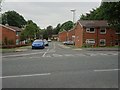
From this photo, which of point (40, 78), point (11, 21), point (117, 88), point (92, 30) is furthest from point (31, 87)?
point (11, 21)

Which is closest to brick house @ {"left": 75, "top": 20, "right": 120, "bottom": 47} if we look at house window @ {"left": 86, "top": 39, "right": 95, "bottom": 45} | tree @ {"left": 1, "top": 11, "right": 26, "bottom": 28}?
house window @ {"left": 86, "top": 39, "right": 95, "bottom": 45}

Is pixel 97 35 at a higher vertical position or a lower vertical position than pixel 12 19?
lower

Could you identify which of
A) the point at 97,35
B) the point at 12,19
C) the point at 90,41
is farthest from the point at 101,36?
the point at 12,19

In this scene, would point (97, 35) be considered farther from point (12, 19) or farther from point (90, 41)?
point (12, 19)

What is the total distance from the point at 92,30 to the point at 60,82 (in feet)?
162

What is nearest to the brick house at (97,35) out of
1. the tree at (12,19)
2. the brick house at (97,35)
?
the brick house at (97,35)

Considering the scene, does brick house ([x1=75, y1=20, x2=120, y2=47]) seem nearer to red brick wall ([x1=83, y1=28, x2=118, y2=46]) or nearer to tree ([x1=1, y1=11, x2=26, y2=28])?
red brick wall ([x1=83, y1=28, x2=118, y2=46])

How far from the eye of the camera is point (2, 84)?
9.95 metres

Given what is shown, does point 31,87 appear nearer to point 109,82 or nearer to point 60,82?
point 60,82

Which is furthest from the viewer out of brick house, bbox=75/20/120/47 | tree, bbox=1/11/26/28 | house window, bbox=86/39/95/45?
tree, bbox=1/11/26/28

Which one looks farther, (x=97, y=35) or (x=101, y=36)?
(x=101, y=36)

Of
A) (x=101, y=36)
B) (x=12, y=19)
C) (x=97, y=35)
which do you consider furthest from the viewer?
(x=12, y=19)

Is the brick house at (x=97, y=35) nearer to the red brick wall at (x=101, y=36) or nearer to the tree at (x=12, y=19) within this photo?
the red brick wall at (x=101, y=36)

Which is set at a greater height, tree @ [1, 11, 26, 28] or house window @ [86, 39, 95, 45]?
tree @ [1, 11, 26, 28]
